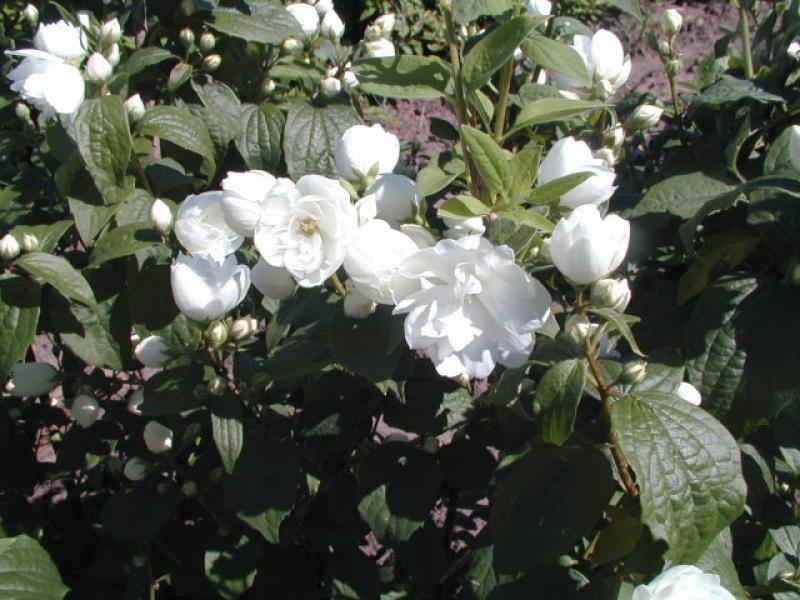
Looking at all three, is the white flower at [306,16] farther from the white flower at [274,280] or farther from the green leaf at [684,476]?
the green leaf at [684,476]

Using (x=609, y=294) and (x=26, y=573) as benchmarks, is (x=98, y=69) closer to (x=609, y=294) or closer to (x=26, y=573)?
(x=26, y=573)

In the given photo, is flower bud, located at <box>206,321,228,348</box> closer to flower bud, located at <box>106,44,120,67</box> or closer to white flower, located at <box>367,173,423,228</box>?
white flower, located at <box>367,173,423,228</box>

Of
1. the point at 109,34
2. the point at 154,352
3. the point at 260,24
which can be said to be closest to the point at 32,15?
the point at 109,34

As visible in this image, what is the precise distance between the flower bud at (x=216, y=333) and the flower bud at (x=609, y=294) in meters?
0.59

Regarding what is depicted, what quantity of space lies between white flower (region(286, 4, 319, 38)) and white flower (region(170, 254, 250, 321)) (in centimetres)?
87

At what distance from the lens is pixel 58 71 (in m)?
1.43

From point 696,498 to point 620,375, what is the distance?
0.18 metres

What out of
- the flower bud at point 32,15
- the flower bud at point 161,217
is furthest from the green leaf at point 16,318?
the flower bud at point 32,15

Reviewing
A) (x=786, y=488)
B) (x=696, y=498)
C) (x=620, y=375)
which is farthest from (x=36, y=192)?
(x=786, y=488)

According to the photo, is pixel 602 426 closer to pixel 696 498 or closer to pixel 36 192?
pixel 696 498

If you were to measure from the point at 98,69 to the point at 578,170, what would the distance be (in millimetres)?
981

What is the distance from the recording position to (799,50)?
150 cm

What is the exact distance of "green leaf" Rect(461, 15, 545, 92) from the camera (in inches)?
37.6

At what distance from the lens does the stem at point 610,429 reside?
99 cm
